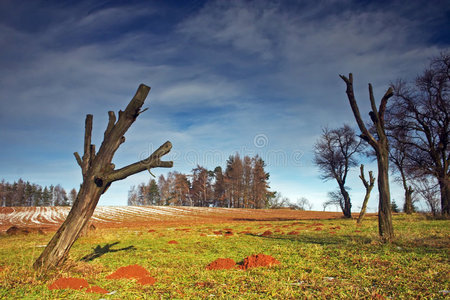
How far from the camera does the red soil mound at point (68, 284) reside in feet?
14.4

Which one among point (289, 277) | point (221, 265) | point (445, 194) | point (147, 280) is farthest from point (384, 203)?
point (445, 194)

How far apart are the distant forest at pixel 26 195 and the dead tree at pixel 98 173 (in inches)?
3738

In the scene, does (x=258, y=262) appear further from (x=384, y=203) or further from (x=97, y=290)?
(x=384, y=203)

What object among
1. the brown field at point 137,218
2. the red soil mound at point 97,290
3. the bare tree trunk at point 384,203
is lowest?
the brown field at point 137,218

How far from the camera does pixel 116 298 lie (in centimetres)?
395

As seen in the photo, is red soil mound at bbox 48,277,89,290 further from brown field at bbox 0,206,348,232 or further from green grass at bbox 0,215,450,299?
brown field at bbox 0,206,348,232

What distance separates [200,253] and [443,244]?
6.65 meters

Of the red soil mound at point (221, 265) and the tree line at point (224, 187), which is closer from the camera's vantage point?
the red soil mound at point (221, 265)

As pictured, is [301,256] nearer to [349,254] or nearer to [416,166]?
[349,254]

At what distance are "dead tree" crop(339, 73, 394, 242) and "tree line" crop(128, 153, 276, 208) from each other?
168ft

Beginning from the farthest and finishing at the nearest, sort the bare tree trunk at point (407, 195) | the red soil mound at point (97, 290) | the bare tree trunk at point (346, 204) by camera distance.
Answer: the bare tree trunk at point (346, 204) → the bare tree trunk at point (407, 195) → the red soil mound at point (97, 290)

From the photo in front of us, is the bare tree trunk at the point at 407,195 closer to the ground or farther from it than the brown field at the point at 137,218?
farther from it

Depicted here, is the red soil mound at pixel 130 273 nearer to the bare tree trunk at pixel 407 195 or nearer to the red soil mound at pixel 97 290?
the red soil mound at pixel 97 290

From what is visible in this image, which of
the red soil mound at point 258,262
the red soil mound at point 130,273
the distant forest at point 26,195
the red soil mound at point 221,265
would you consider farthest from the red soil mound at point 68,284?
the distant forest at point 26,195
